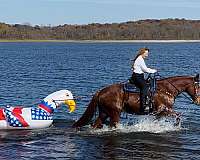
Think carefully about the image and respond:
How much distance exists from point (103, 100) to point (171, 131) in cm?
294

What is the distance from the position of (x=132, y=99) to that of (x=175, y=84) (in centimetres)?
166

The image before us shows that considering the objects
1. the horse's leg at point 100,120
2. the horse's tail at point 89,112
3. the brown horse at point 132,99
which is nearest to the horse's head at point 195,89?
the brown horse at point 132,99

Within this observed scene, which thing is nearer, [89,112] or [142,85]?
[142,85]

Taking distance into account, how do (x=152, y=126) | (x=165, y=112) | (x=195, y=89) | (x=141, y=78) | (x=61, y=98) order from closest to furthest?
(x=141, y=78) → (x=165, y=112) → (x=195, y=89) → (x=61, y=98) → (x=152, y=126)

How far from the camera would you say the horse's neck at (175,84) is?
60.3 feet

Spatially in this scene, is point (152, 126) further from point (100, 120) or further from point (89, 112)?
point (89, 112)

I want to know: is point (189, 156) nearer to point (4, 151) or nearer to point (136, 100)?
point (136, 100)

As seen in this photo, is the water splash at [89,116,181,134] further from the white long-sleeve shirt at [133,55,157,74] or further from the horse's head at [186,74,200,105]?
the white long-sleeve shirt at [133,55,157,74]

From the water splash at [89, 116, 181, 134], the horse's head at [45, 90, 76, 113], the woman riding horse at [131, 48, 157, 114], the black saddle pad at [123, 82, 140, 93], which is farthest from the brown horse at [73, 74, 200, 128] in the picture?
the horse's head at [45, 90, 76, 113]

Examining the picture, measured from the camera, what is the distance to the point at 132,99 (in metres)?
→ 18.1

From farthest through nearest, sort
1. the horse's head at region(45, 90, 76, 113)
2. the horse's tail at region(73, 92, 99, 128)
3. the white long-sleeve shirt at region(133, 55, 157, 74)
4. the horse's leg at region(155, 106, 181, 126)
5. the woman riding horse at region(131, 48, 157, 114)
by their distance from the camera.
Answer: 1. the horse's head at region(45, 90, 76, 113)
2. the horse's tail at region(73, 92, 99, 128)
3. the horse's leg at region(155, 106, 181, 126)
4. the woman riding horse at region(131, 48, 157, 114)
5. the white long-sleeve shirt at region(133, 55, 157, 74)

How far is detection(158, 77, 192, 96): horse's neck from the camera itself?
1838cm

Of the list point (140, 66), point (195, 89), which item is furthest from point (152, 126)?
point (140, 66)

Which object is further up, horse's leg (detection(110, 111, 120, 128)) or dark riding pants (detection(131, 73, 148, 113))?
dark riding pants (detection(131, 73, 148, 113))
